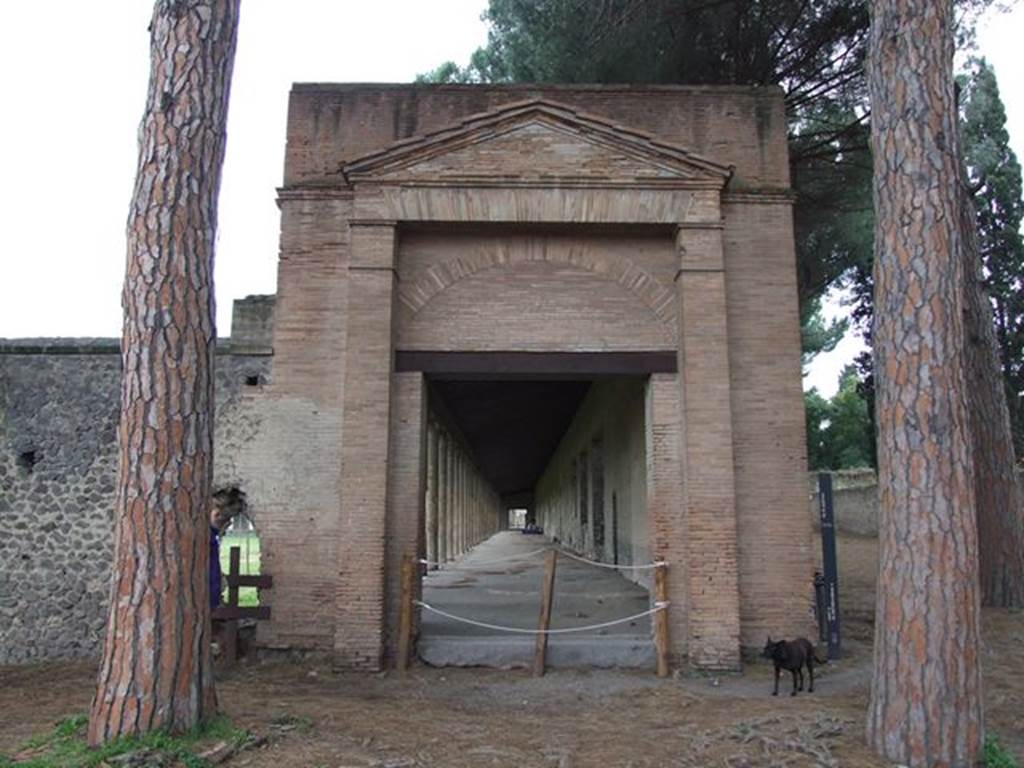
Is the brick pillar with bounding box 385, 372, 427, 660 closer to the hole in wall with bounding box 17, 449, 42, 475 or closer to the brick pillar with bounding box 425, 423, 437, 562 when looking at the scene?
the hole in wall with bounding box 17, 449, 42, 475

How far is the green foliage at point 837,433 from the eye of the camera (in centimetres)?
3588

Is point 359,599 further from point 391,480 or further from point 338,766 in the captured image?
point 338,766

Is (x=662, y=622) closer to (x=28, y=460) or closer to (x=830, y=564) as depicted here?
(x=830, y=564)

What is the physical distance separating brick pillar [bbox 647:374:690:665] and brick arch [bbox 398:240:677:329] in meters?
0.84

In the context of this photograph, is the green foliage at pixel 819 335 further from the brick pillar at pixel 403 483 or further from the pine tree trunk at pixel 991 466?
the brick pillar at pixel 403 483

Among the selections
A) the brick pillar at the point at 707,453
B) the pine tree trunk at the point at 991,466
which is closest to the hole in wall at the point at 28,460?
the brick pillar at the point at 707,453

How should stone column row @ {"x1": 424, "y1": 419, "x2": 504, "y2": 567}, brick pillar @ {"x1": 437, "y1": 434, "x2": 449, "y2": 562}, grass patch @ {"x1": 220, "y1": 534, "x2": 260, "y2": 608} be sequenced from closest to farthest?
grass patch @ {"x1": 220, "y1": 534, "x2": 260, "y2": 608} < stone column row @ {"x1": 424, "y1": 419, "x2": 504, "y2": 567} < brick pillar @ {"x1": 437, "y1": 434, "x2": 449, "y2": 562}

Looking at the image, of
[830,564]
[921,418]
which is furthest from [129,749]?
[830,564]

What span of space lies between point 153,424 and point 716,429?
18.6ft

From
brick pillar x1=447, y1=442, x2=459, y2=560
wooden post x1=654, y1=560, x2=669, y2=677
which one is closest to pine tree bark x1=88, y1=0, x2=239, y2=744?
wooden post x1=654, y1=560, x2=669, y2=677

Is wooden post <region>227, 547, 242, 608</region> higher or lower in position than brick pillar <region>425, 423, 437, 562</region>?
lower

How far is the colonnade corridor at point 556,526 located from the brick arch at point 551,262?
1821mm

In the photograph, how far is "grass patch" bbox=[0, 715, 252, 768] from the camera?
194 inches

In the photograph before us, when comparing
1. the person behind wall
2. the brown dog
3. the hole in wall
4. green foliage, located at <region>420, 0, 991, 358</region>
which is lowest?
the brown dog
